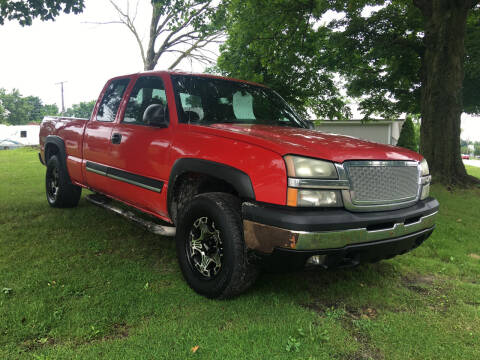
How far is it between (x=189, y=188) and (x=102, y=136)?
163 centimetres

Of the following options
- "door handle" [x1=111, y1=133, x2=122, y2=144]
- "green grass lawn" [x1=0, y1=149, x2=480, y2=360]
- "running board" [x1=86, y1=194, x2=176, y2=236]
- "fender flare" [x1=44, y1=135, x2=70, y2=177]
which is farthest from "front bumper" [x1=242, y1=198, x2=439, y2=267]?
"fender flare" [x1=44, y1=135, x2=70, y2=177]

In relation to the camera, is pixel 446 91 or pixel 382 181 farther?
pixel 446 91

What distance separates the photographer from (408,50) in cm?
1031

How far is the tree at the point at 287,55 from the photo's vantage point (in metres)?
8.47

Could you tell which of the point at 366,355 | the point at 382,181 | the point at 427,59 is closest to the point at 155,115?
the point at 382,181

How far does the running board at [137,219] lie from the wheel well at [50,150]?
130 centimetres

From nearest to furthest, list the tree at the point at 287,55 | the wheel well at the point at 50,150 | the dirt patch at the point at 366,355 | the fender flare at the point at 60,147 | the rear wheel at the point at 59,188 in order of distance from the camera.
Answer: the dirt patch at the point at 366,355 < the fender flare at the point at 60,147 < the rear wheel at the point at 59,188 < the wheel well at the point at 50,150 < the tree at the point at 287,55

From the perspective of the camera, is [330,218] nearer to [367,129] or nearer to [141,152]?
[141,152]

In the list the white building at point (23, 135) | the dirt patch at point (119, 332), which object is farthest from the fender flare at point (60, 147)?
the white building at point (23, 135)

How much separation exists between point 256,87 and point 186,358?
3.09 meters

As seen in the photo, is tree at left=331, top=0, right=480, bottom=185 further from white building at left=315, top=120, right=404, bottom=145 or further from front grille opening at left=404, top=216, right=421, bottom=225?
white building at left=315, top=120, right=404, bottom=145

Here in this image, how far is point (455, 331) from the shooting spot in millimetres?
2615

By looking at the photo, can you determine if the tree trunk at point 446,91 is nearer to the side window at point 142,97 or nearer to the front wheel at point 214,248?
the side window at point 142,97

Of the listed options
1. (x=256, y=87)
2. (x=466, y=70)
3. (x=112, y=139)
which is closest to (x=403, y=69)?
(x=466, y=70)
